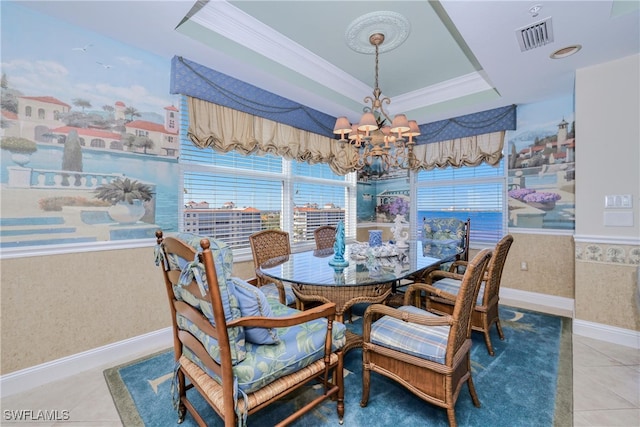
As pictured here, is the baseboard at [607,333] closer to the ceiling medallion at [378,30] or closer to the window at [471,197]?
the window at [471,197]

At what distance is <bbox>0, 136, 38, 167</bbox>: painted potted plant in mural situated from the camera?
→ 1.91 m

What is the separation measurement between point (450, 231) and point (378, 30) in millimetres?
2505

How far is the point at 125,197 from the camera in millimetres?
2385

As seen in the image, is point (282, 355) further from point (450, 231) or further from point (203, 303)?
point (450, 231)

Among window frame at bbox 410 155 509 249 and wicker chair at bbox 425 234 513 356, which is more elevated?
window frame at bbox 410 155 509 249

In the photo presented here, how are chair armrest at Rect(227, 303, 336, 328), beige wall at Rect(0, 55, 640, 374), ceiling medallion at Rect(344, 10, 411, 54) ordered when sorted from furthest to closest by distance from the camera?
ceiling medallion at Rect(344, 10, 411, 54)
beige wall at Rect(0, 55, 640, 374)
chair armrest at Rect(227, 303, 336, 328)

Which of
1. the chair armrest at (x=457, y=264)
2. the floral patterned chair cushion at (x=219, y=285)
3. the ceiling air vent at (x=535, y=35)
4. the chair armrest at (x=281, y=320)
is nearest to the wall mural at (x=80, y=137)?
the floral patterned chair cushion at (x=219, y=285)

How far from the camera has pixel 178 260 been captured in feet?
4.08

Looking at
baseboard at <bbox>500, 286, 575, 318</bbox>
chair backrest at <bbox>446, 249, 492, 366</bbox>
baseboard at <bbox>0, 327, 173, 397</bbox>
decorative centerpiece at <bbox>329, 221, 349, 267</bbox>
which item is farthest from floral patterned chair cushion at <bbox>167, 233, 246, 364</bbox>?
baseboard at <bbox>500, 286, 575, 318</bbox>

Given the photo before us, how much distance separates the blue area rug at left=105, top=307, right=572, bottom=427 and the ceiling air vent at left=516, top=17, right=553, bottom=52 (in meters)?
2.65

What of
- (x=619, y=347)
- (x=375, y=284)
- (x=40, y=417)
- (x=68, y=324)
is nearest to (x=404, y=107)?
(x=375, y=284)

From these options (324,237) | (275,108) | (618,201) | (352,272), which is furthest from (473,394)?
(275,108)

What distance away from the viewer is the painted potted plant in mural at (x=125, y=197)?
7.57 ft

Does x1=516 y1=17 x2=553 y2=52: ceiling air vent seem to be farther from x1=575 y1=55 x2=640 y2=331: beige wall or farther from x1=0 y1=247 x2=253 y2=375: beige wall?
x1=0 y1=247 x2=253 y2=375: beige wall
